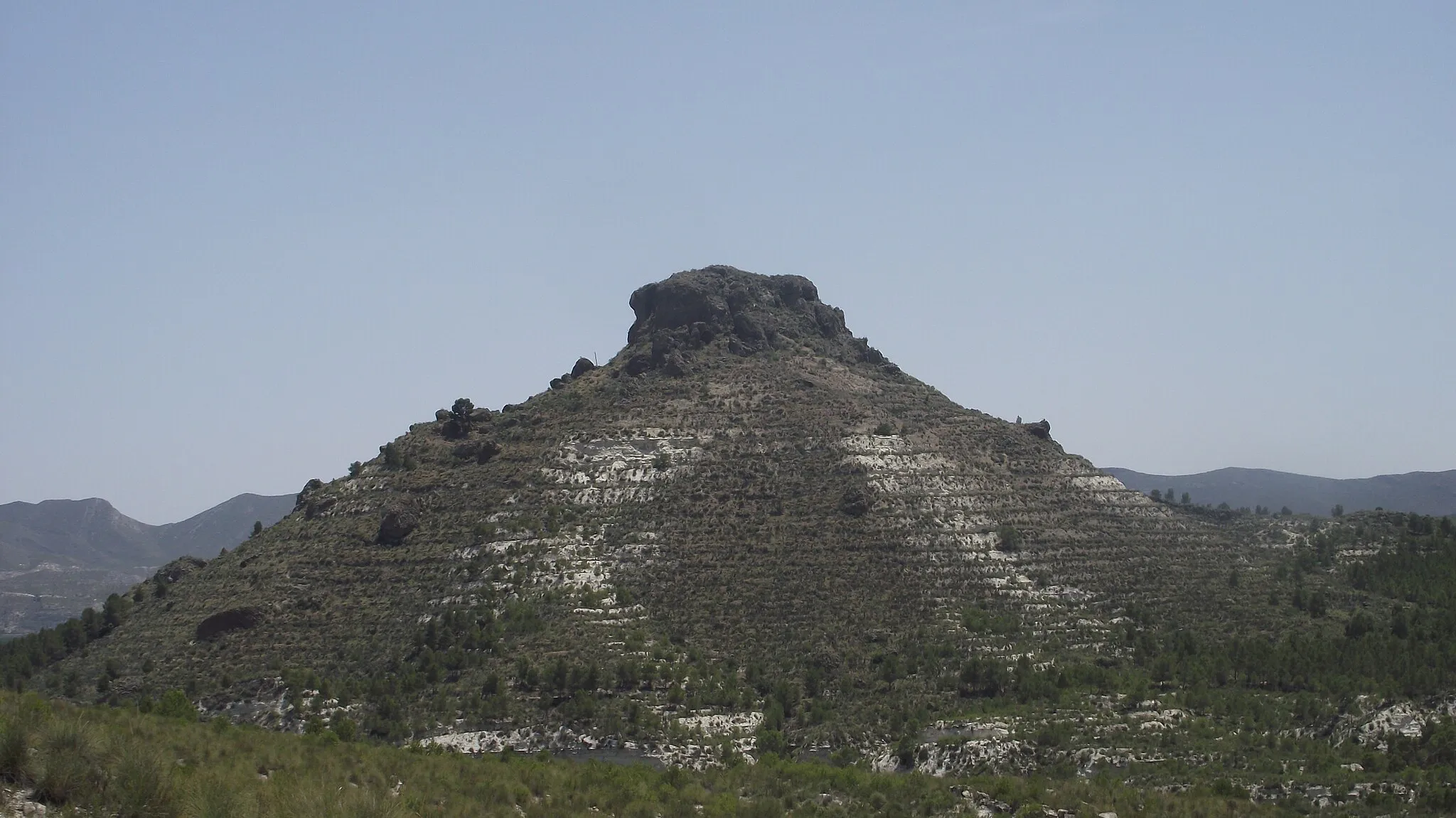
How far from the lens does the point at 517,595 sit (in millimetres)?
91375

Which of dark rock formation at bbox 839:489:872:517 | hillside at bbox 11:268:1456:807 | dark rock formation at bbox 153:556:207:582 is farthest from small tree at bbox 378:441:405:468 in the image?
dark rock formation at bbox 839:489:872:517

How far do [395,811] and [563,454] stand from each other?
75365 millimetres

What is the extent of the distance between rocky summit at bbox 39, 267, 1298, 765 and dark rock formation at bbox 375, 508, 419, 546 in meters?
0.25

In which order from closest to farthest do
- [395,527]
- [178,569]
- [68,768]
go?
[68,768]
[395,527]
[178,569]

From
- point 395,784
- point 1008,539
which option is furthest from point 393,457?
point 395,784

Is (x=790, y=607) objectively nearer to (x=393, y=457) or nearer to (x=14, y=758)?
(x=393, y=457)

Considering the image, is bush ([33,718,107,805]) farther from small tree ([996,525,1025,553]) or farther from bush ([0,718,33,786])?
small tree ([996,525,1025,553])

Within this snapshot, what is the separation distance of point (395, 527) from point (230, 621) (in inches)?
529

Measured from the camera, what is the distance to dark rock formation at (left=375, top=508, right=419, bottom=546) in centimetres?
10006

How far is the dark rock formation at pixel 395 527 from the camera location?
100062 mm

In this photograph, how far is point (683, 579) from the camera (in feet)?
306

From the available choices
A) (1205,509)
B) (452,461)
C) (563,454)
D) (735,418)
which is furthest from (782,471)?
(1205,509)

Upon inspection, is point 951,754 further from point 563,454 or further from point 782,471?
point 563,454

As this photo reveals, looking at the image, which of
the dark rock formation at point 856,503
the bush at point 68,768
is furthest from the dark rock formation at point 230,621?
the bush at point 68,768
